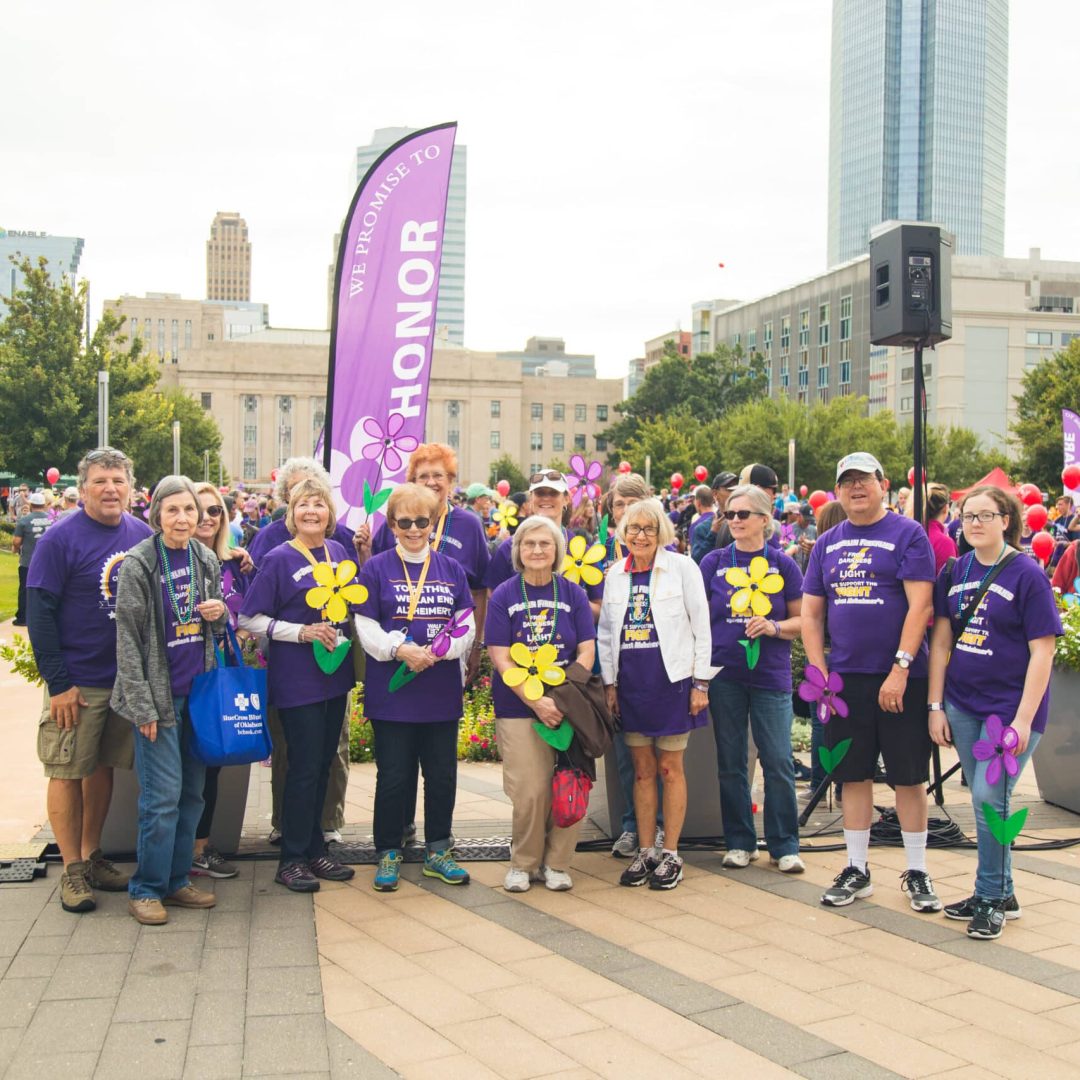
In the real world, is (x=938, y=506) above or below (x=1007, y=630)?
above

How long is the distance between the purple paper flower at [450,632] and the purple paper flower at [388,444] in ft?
7.77

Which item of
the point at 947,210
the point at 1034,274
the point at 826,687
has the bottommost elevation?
the point at 826,687

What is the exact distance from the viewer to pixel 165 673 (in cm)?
489

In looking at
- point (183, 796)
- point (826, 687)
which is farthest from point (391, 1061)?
point (826, 687)

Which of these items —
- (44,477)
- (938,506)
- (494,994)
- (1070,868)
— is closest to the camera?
(494,994)

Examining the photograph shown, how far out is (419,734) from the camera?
553 cm

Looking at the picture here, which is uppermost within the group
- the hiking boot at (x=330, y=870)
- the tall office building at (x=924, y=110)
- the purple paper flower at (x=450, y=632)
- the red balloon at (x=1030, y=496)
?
the tall office building at (x=924, y=110)

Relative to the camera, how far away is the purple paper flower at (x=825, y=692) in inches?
207

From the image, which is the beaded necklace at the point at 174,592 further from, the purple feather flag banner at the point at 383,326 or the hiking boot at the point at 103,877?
the purple feather flag banner at the point at 383,326

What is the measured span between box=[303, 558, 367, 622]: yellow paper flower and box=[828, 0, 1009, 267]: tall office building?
488 feet

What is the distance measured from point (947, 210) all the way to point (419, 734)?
157 metres

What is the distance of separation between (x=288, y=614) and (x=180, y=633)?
55cm

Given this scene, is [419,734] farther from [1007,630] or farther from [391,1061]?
[1007,630]

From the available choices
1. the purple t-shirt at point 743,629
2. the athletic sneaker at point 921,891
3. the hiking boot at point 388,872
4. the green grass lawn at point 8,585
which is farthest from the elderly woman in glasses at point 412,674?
the green grass lawn at point 8,585
